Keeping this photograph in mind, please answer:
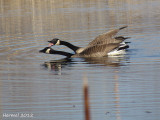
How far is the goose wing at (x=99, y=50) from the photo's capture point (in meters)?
13.1

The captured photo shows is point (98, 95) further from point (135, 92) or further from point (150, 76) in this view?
point (150, 76)

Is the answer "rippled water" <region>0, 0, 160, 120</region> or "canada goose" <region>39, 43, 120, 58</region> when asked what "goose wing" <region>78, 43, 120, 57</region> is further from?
"rippled water" <region>0, 0, 160, 120</region>

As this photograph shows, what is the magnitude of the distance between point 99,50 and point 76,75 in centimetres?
319

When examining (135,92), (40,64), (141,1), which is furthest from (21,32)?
(141,1)

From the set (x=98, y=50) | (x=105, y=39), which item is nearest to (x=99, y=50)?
(x=98, y=50)

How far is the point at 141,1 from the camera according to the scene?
31.6 meters

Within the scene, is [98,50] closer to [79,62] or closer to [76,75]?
[79,62]

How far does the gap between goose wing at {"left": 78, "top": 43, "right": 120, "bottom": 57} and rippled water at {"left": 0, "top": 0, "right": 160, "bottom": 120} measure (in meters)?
0.38

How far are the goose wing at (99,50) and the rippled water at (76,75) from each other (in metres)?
0.38

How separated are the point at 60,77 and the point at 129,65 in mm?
2083

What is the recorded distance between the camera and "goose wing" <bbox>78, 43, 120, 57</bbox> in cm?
1310

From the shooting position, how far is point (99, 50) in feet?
43.1

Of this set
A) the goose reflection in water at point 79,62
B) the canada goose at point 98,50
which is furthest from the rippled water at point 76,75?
the canada goose at point 98,50

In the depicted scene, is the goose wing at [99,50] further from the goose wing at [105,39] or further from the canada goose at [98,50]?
the goose wing at [105,39]
